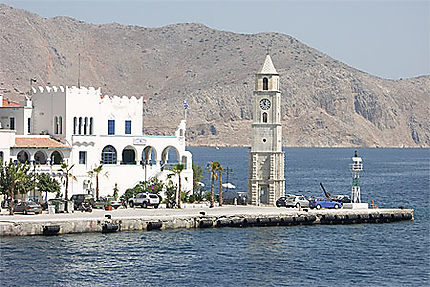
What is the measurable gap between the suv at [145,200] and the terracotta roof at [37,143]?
8155mm

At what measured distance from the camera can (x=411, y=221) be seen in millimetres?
74250

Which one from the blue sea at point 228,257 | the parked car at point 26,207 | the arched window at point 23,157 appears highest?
the arched window at point 23,157

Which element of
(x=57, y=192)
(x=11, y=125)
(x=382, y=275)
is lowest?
(x=382, y=275)

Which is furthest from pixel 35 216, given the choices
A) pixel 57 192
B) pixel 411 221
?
pixel 411 221

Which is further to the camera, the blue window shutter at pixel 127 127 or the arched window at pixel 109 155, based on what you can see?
the blue window shutter at pixel 127 127

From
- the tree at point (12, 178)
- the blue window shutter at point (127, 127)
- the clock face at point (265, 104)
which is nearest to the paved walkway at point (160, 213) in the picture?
the tree at point (12, 178)

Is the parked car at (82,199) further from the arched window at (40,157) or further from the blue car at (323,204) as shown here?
the blue car at (323,204)

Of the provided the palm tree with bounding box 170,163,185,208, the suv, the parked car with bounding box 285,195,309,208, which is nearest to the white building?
the palm tree with bounding box 170,163,185,208

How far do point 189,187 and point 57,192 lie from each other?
12848mm

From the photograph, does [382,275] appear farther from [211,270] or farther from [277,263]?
[211,270]

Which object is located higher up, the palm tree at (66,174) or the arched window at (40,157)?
the arched window at (40,157)

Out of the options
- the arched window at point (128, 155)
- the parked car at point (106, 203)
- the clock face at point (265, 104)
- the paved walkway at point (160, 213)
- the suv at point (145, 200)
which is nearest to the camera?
the paved walkway at point (160, 213)

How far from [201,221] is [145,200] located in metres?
7.96

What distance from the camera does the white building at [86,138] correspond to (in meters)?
73.8
